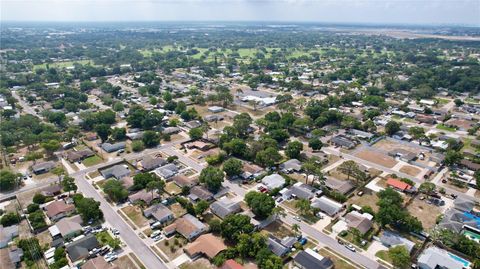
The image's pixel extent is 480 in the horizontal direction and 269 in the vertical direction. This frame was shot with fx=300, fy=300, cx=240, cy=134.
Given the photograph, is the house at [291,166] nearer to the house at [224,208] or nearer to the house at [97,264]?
the house at [224,208]

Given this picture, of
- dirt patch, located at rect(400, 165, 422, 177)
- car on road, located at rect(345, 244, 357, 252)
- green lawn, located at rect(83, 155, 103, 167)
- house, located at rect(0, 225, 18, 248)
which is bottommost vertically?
green lawn, located at rect(83, 155, 103, 167)

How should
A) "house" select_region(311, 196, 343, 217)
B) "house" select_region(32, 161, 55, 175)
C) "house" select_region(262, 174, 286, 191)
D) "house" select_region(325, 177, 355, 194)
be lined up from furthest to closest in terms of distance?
"house" select_region(32, 161, 55, 175)
"house" select_region(262, 174, 286, 191)
"house" select_region(325, 177, 355, 194)
"house" select_region(311, 196, 343, 217)

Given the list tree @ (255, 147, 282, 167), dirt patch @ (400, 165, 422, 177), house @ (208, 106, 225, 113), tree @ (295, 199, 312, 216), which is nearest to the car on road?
tree @ (295, 199, 312, 216)

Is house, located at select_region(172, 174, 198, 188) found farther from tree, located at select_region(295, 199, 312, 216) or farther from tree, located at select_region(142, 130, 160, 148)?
tree, located at select_region(295, 199, 312, 216)

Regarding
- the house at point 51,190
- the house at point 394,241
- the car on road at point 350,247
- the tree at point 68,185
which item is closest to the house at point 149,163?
the tree at point 68,185

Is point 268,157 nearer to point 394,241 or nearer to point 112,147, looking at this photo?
point 394,241

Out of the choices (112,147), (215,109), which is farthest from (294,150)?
(112,147)

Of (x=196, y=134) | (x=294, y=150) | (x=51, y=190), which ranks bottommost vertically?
(x=51, y=190)
